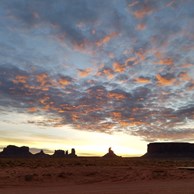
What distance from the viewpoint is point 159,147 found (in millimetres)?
171125

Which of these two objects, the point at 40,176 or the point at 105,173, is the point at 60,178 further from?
the point at 105,173

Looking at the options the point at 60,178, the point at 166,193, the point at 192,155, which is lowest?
the point at 166,193

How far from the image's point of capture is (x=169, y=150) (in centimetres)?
16762

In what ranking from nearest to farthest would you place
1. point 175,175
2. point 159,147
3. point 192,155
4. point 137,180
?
point 137,180 → point 175,175 → point 192,155 → point 159,147

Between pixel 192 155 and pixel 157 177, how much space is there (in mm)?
138966

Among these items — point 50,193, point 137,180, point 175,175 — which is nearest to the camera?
point 50,193

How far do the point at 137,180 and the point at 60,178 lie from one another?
6755 millimetres

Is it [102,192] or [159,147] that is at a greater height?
[159,147]

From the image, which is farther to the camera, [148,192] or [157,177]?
[157,177]

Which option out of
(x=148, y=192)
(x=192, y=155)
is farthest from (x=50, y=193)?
(x=192, y=155)

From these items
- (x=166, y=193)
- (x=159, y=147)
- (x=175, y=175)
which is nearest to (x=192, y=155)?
(x=159, y=147)

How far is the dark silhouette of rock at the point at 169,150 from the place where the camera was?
162 m

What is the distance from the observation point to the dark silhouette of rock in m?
162

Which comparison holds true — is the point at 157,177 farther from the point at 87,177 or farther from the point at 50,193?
the point at 50,193
